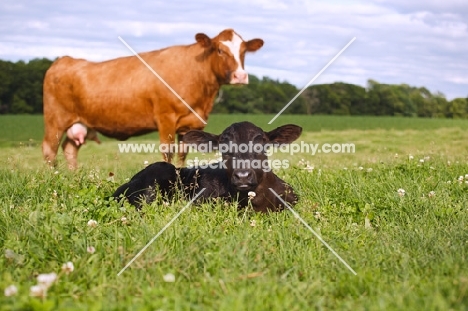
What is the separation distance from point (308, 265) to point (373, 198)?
2.44m

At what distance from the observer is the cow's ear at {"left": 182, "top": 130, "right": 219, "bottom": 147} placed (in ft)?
22.6

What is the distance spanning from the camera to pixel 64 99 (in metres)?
12.5

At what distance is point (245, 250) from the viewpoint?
4.42 meters

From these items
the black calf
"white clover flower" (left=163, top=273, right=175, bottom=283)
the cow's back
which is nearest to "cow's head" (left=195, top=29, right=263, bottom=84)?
the cow's back

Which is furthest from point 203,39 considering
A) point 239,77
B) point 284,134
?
point 284,134

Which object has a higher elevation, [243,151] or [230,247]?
[243,151]

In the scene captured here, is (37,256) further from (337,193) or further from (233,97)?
(233,97)

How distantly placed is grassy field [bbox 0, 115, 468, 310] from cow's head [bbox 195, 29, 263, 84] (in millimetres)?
4613

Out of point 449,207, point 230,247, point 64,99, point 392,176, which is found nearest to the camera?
point 230,247

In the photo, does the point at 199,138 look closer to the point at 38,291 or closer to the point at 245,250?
the point at 245,250

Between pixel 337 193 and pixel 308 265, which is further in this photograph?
pixel 337 193

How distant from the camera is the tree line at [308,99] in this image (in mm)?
53219

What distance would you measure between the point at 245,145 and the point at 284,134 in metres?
0.60

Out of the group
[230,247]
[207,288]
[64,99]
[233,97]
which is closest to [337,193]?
[230,247]
